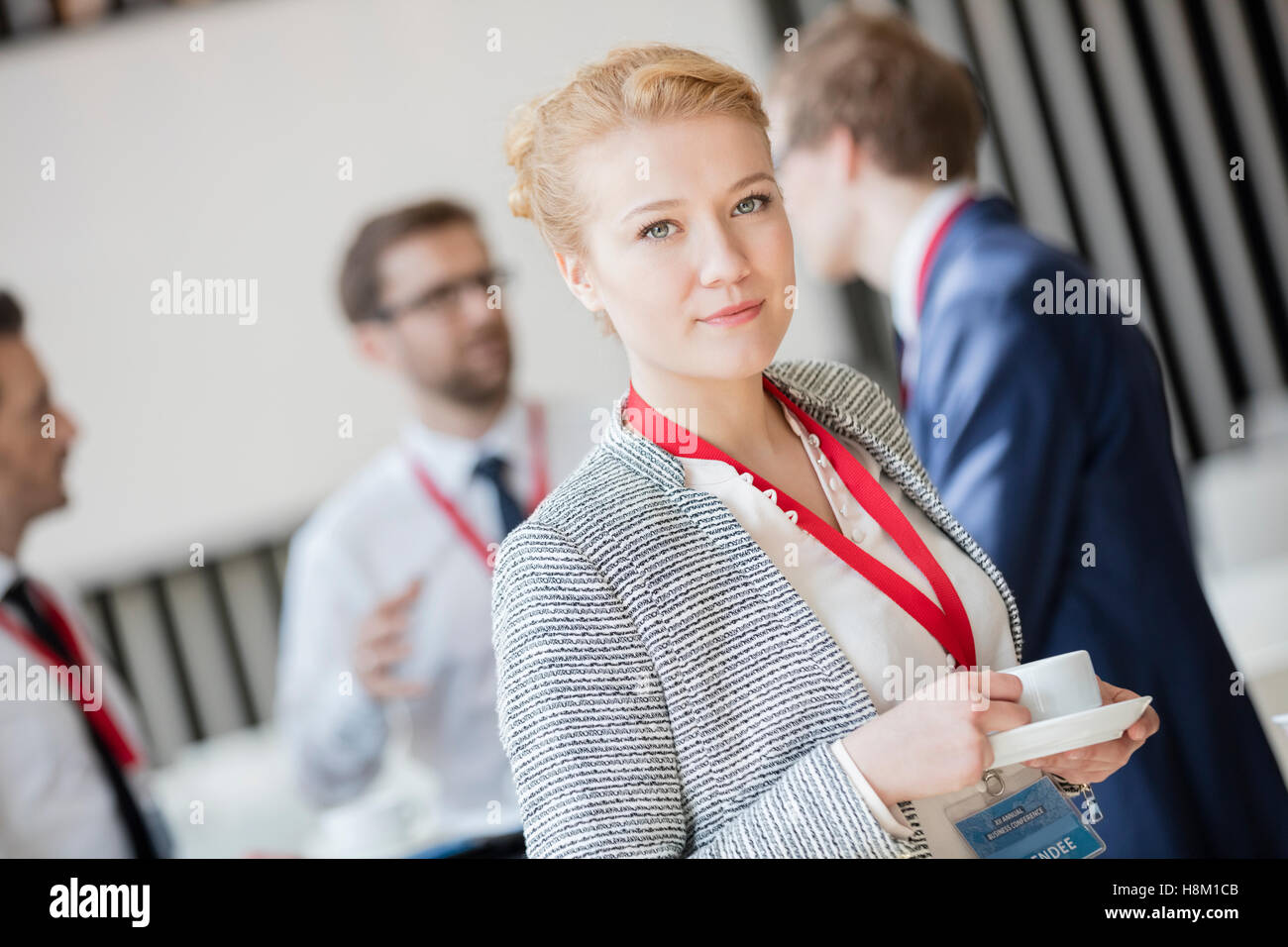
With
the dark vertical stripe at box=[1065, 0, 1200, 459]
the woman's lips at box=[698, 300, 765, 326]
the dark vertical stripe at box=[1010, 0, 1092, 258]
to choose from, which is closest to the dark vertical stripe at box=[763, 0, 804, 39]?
the dark vertical stripe at box=[1010, 0, 1092, 258]

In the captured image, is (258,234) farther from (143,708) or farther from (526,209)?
(526,209)

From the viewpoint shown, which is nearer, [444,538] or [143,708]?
[444,538]

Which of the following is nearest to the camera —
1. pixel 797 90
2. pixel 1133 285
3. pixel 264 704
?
pixel 797 90

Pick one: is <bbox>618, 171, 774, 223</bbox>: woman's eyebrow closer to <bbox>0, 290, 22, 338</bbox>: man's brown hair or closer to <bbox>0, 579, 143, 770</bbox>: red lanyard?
<bbox>0, 579, 143, 770</bbox>: red lanyard

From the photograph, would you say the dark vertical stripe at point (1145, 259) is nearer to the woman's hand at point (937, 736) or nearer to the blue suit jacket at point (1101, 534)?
the blue suit jacket at point (1101, 534)

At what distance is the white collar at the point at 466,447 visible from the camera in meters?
2.71

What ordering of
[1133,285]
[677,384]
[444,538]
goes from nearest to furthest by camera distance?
[677,384] < [444,538] < [1133,285]

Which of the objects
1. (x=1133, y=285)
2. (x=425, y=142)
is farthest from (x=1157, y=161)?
(x=425, y=142)

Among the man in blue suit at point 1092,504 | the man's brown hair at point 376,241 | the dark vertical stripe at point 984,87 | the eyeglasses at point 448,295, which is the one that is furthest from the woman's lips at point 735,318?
the dark vertical stripe at point 984,87

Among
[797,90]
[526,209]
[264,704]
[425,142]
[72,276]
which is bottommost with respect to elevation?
[264,704]

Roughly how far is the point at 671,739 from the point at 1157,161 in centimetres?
343

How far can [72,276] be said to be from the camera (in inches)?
147

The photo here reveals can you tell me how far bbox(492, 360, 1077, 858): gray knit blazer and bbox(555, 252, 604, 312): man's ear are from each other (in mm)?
139

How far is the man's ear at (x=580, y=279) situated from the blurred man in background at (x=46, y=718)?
1246 mm
